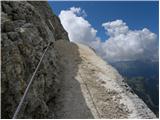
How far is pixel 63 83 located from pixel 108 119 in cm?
869

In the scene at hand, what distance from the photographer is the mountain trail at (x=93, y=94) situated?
29984mm

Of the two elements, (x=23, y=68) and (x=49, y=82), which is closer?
(x=23, y=68)

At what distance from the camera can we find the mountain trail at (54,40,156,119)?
2998 centimetres

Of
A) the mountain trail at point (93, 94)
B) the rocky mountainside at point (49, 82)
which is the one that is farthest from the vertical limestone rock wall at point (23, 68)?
the mountain trail at point (93, 94)

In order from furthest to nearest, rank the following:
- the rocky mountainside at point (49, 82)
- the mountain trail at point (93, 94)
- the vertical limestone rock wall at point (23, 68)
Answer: the mountain trail at point (93, 94)
the rocky mountainside at point (49, 82)
the vertical limestone rock wall at point (23, 68)

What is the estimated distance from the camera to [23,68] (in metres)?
26.4

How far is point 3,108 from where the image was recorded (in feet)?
75.3

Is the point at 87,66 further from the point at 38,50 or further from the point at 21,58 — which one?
the point at 21,58

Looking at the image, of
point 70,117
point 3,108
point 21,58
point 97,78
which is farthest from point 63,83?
point 3,108

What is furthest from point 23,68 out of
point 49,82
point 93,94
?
point 93,94

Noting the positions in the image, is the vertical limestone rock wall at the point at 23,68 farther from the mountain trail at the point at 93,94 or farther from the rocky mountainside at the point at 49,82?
the mountain trail at the point at 93,94

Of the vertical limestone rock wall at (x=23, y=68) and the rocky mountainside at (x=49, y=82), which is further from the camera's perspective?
the rocky mountainside at (x=49, y=82)

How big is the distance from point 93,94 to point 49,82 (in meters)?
5.13

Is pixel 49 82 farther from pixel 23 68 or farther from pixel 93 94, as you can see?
pixel 23 68
